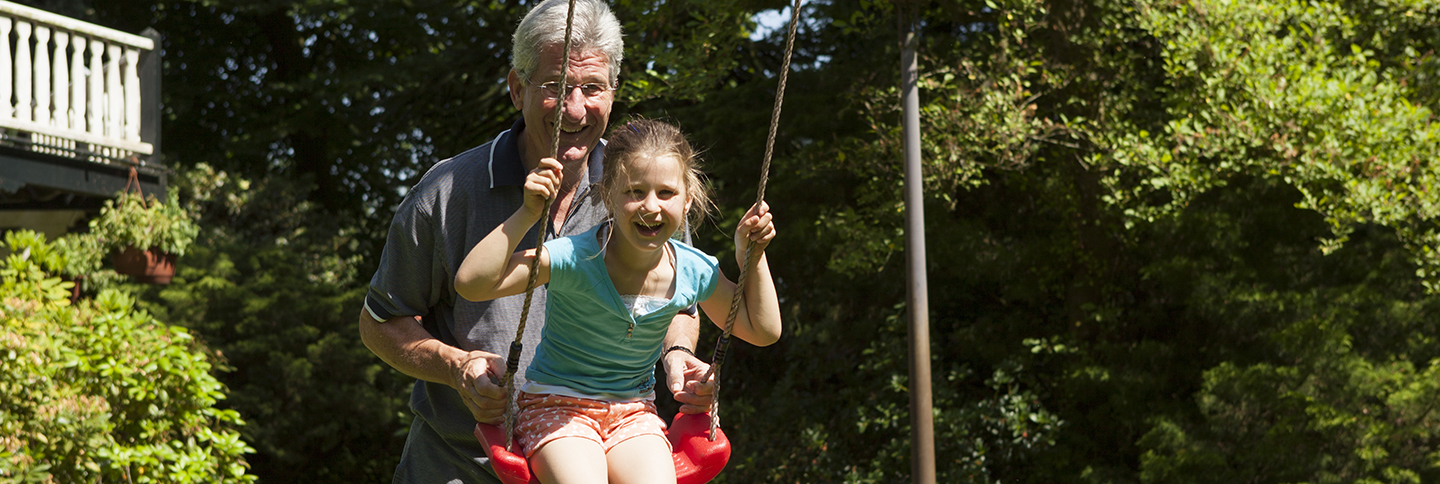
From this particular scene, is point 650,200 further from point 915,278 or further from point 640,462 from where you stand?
point 915,278

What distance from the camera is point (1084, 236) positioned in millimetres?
7191

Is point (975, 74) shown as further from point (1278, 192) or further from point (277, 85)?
point (277, 85)

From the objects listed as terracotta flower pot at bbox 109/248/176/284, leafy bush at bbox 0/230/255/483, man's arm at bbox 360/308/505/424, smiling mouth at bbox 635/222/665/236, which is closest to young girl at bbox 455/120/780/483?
smiling mouth at bbox 635/222/665/236

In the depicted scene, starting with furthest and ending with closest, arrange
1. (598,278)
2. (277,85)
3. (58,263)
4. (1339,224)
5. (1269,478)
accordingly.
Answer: (277,85) < (1269,478) < (1339,224) < (58,263) < (598,278)

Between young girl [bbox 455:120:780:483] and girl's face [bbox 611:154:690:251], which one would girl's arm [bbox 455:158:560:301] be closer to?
young girl [bbox 455:120:780:483]

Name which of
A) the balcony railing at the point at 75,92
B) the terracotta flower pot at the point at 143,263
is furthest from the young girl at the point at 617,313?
the terracotta flower pot at the point at 143,263

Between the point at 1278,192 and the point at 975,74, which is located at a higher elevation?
the point at 975,74

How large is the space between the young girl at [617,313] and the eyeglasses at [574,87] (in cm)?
12

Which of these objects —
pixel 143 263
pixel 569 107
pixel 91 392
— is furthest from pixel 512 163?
pixel 143 263

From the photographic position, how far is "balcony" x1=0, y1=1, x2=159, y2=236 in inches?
233

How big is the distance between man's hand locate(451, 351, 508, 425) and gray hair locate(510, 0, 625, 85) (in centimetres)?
49

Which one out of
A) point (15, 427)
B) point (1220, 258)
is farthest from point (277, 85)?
point (1220, 258)

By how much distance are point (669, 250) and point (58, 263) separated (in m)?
4.38

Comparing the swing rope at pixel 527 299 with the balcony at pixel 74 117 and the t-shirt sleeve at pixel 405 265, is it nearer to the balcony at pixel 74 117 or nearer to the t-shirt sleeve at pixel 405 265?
the t-shirt sleeve at pixel 405 265
